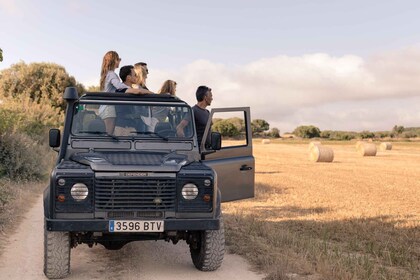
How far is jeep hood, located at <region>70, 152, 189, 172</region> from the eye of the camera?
6.27m

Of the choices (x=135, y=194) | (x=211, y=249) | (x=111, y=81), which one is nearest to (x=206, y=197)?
(x=211, y=249)

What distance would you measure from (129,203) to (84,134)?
1.34 metres

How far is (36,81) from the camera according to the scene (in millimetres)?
48188

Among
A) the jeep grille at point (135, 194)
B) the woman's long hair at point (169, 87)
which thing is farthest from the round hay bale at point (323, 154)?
the jeep grille at point (135, 194)

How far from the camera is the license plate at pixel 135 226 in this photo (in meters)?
6.25

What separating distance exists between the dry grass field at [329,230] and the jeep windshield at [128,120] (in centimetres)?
204

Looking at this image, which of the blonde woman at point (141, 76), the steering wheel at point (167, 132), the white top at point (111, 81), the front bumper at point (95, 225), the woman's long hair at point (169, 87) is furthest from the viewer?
the blonde woman at point (141, 76)

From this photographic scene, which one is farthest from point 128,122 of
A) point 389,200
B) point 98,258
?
point 389,200

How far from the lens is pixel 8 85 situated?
156 ft

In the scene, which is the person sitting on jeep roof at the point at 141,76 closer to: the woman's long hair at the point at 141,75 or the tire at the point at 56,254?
the woman's long hair at the point at 141,75

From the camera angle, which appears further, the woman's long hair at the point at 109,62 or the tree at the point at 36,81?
the tree at the point at 36,81

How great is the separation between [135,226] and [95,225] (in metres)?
0.43

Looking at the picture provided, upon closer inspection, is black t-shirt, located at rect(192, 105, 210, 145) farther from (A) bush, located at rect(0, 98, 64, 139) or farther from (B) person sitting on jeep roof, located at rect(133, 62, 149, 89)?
(A) bush, located at rect(0, 98, 64, 139)

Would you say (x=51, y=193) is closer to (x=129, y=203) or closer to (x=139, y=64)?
(x=129, y=203)
